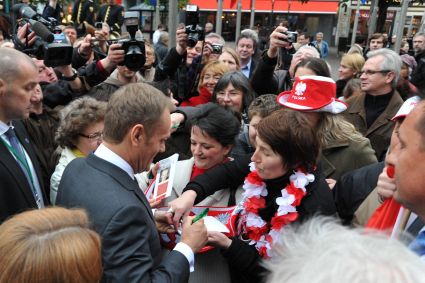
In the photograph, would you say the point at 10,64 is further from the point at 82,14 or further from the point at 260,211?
the point at 82,14

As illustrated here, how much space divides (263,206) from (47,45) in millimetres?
2260

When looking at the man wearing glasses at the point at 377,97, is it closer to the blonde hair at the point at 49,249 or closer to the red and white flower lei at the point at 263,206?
the red and white flower lei at the point at 263,206

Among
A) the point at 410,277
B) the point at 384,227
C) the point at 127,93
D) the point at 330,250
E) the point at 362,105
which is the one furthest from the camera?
the point at 362,105

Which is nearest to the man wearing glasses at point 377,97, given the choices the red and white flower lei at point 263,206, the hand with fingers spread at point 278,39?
the hand with fingers spread at point 278,39

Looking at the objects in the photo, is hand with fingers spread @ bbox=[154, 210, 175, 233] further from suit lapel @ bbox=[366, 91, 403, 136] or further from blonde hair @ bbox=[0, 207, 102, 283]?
suit lapel @ bbox=[366, 91, 403, 136]

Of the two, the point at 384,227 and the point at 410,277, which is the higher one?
the point at 410,277

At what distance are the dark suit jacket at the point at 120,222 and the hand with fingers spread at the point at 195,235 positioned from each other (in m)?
0.08

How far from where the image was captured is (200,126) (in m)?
2.58

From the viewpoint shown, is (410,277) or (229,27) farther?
(229,27)

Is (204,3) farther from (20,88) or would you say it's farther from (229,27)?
(20,88)

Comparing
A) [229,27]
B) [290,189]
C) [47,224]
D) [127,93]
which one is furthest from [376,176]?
[229,27]

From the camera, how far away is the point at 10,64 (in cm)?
224

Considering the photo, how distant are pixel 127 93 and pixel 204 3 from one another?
3212 cm

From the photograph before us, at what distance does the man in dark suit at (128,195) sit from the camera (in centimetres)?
150
